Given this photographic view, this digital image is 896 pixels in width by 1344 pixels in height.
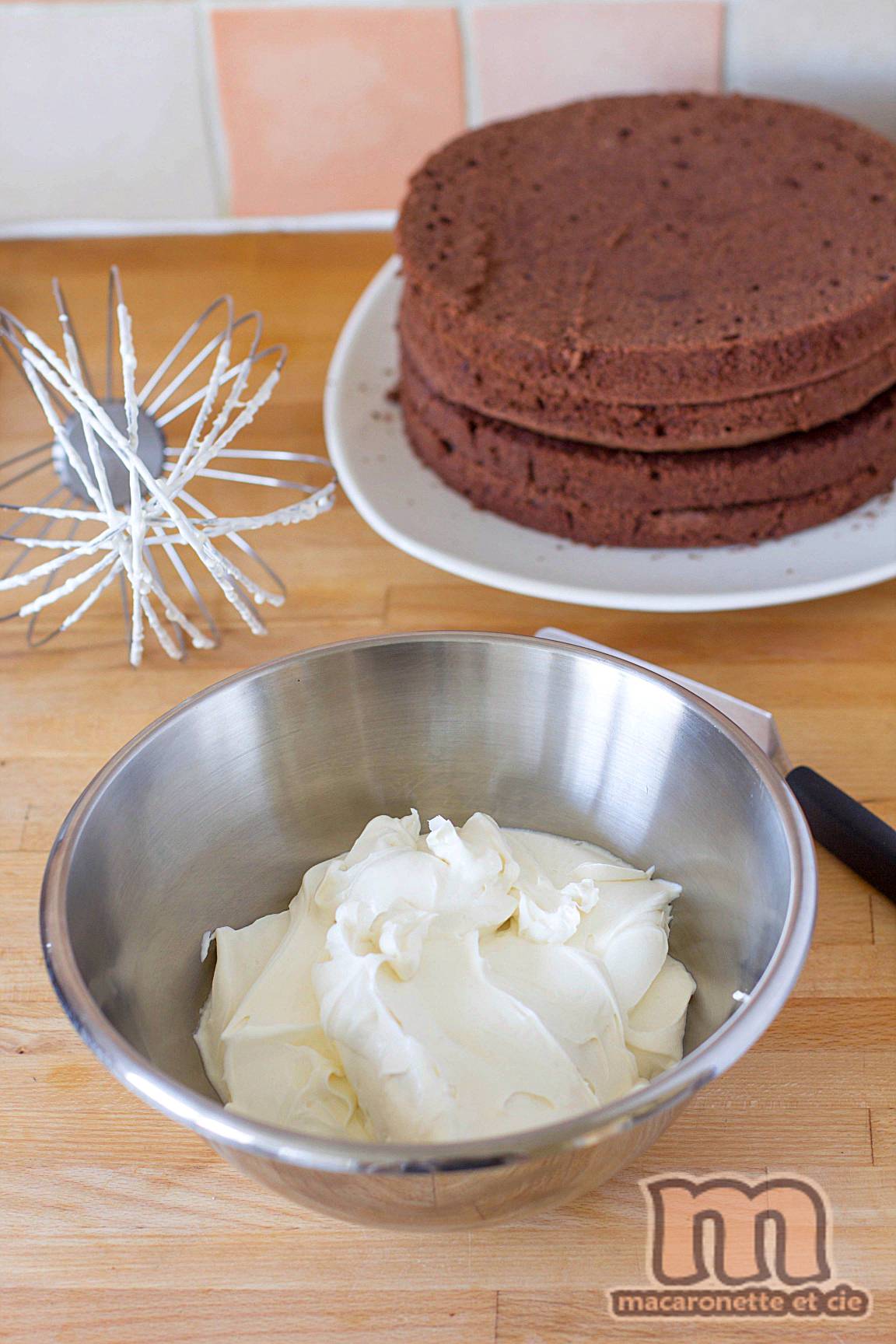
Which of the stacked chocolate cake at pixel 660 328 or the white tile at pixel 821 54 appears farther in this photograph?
the white tile at pixel 821 54

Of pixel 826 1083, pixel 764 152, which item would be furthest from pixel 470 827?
pixel 764 152

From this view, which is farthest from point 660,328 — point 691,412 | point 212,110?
point 212,110

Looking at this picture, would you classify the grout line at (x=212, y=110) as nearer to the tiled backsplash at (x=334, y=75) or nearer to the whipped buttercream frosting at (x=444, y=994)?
the tiled backsplash at (x=334, y=75)

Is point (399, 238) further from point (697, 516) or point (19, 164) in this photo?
point (19, 164)

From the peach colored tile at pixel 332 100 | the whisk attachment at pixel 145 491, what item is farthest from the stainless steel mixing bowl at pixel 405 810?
the peach colored tile at pixel 332 100

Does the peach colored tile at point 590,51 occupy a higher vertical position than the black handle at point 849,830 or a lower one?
higher

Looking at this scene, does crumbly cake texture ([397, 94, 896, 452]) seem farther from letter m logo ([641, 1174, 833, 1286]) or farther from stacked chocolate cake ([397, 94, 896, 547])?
letter m logo ([641, 1174, 833, 1286])

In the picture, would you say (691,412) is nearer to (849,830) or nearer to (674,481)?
(674,481)
